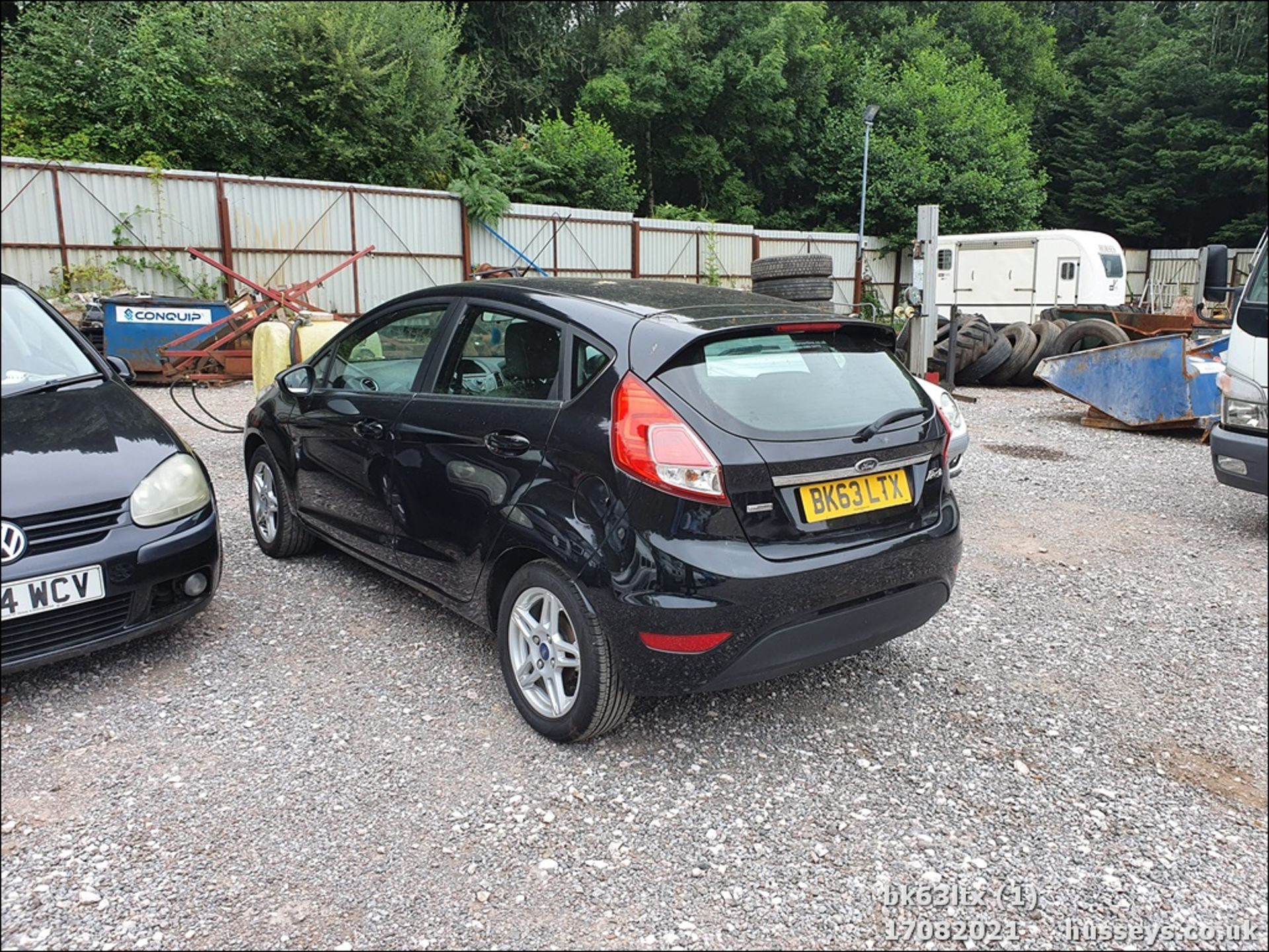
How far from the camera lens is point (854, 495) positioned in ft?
9.75

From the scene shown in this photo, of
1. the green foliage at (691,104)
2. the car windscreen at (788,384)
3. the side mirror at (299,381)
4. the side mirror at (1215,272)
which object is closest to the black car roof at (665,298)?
the car windscreen at (788,384)

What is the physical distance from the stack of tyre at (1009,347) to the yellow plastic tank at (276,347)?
8189 millimetres

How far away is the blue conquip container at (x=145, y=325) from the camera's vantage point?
1220cm

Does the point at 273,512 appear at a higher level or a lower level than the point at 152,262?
lower

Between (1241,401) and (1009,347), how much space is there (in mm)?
8520

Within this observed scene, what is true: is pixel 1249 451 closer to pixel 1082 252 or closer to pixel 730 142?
pixel 1082 252

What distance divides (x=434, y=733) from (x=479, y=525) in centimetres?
73

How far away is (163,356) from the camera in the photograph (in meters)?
12.3

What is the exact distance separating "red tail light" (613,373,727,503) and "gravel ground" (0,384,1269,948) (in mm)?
959

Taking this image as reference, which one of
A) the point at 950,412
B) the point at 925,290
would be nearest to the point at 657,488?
the point at 950,412

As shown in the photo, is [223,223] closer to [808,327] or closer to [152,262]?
[152,262]

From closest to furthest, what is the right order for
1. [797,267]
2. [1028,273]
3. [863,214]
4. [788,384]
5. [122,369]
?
[788,384]
[122,369]
[797,267]
[1028,273]
[863,214]

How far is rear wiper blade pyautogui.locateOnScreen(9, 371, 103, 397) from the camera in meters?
3.54

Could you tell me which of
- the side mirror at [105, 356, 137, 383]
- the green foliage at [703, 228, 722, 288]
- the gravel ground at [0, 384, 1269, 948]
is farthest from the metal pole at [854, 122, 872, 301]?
the gravel ground at [0, 384, 1269, 948]
